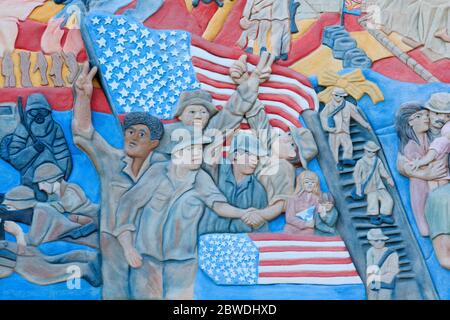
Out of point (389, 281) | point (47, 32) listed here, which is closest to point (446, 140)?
point (389, 281)

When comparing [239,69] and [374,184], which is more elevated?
[239,69]

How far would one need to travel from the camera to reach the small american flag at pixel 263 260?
9.90 m

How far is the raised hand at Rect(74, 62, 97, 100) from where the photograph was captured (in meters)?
10.0

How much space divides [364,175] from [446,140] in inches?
37.8

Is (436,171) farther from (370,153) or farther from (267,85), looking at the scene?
(267,85)

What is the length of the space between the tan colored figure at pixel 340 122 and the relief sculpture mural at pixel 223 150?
0.02 metres

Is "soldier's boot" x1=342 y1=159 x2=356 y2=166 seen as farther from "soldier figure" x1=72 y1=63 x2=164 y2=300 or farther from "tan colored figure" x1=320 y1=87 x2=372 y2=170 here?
"soldier figure" x1=72 y1=63 x2=164 y2=300

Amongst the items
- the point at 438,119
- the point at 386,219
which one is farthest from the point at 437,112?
the point at 386,219

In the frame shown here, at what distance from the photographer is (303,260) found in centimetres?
991

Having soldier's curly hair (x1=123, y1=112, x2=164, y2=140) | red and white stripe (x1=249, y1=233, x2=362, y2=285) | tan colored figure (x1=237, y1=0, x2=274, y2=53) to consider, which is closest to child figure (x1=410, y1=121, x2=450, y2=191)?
red and white stripe (x1=249, y1=233, x2=362, y2=285)

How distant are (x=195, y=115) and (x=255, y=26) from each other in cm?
122

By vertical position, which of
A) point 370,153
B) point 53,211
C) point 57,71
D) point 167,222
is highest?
point 57,71

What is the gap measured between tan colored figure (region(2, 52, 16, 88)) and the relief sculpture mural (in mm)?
25

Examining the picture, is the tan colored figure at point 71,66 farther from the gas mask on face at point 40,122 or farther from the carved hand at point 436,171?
the carved hand at point 436,171
